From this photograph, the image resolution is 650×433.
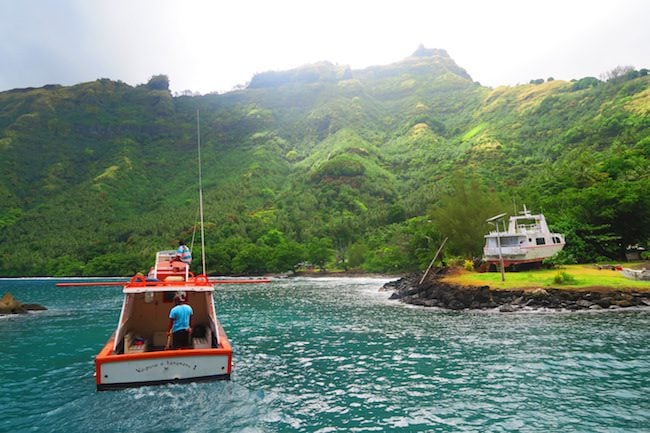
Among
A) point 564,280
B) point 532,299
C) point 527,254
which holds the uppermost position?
point 527,254

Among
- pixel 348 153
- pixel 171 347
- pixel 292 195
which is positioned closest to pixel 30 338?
pixel 171 347

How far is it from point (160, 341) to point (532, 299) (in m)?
26.5

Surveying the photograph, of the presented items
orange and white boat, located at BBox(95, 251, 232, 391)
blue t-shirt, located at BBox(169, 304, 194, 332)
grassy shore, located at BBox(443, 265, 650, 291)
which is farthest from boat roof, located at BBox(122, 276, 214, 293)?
grassy shore, located at BBox(443, 265, 650, 291)

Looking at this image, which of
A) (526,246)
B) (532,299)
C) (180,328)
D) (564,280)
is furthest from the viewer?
(526,246)

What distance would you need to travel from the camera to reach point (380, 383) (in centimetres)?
1439

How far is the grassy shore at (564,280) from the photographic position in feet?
99.8

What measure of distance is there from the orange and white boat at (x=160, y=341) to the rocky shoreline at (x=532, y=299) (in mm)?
23050

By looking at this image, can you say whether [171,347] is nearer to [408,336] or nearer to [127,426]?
[127,426]

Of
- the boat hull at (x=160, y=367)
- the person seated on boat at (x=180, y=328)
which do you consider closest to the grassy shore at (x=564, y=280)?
the boat hull at (x=160, y=367)

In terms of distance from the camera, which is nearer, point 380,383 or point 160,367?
point 160,367

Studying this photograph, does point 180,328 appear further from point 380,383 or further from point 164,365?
point 380,383

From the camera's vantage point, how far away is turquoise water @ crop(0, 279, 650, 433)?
35.6 ft

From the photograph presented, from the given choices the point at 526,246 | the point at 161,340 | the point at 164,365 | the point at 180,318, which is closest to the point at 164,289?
the point at 180,318

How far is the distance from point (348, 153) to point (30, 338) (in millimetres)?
181182
